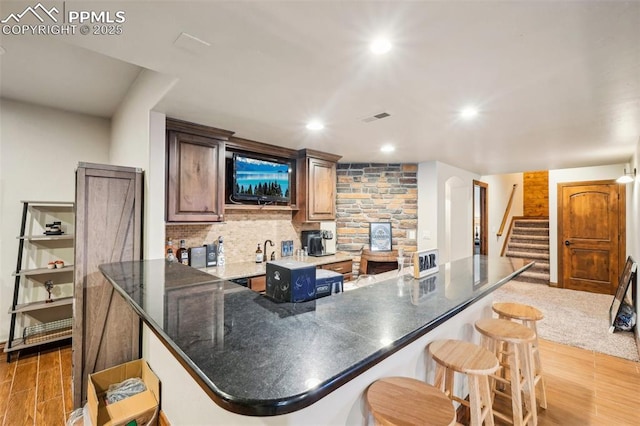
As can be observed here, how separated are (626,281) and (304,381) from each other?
5.10m

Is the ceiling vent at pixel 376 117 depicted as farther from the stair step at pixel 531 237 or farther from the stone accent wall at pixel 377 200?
the stair step at pixel 531 237

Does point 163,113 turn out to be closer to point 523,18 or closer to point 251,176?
point 251,176

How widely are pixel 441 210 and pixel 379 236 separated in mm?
1127

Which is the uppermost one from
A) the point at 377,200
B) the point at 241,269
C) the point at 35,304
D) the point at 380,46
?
the point at 380,46

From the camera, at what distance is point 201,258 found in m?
3.01

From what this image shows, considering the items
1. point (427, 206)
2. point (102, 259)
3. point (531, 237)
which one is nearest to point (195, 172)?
point (102, 259)

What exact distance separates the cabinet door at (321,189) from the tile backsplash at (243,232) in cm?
40

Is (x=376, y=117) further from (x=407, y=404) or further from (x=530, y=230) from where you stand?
(x=530, y=230)

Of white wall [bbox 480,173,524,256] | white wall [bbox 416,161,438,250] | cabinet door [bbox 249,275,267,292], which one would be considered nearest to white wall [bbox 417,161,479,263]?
white wall [bbox 416,161,438,250]

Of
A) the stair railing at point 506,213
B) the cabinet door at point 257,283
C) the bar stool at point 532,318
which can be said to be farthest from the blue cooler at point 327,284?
the stair railing at point 506,213

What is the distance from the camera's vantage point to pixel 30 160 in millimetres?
3182

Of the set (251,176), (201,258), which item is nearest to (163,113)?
(251,176)

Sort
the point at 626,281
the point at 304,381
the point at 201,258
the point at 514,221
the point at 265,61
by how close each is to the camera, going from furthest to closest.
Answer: the point at 514,221 → the point at 626,281 → the point at 201,258 → the point at 265,61 → the point at 304,381

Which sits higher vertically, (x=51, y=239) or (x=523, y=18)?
(x=523, y=18)
